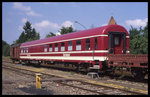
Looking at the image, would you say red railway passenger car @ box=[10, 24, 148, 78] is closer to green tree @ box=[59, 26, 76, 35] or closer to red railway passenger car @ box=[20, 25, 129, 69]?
red railway passenger car @ box=[20, 25, 129, 69]

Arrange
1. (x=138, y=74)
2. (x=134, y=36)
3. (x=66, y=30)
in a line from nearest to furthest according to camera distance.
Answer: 1. (x=138, y=74)
2. (x=134, y=36)
3. (x=66, y=30)

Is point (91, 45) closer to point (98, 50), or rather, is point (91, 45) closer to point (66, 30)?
point (98, 50)

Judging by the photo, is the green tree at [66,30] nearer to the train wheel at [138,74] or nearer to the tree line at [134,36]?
the tree line at [134,36]

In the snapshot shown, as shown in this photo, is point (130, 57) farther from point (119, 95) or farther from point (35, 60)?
point (35, 60)

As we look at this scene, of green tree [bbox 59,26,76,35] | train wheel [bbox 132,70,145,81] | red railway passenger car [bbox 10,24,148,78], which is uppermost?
green tree [bbox 59,26,76,35]

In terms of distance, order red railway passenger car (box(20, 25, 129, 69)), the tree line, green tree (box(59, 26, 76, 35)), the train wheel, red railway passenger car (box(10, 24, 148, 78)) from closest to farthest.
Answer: the train wheel < red railway passenger car (box(10, 24, 148, 78)) < red railway passenger car (box(20, 25, 129, 69)) < the tree line < green tree (box(59, 26, 76, 35))

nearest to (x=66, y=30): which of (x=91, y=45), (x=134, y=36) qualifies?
(x=134, y=36)

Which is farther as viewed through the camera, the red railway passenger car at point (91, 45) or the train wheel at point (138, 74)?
the red railway passenger car at point (91, 45)

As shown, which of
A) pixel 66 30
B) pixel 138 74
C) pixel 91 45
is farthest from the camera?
pixel 66 30

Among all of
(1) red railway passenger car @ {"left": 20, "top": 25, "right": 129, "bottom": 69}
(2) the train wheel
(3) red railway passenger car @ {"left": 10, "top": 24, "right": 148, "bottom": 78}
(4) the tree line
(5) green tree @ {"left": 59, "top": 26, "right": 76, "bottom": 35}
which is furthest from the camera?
(5) green tree @ {"left": 59, "top": 26, "right": 76, "bottom": 35}

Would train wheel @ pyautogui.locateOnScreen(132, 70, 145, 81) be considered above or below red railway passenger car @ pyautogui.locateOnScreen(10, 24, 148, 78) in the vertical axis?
below

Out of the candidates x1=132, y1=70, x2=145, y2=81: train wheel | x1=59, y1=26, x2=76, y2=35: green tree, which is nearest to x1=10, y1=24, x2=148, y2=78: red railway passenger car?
x1=132, y1=70, x2=145, y2=81: train wheel

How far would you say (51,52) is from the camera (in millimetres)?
21984

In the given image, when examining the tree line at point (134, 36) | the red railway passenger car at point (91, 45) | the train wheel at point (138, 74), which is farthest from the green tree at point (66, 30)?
the train wheel at point (138, 74)
